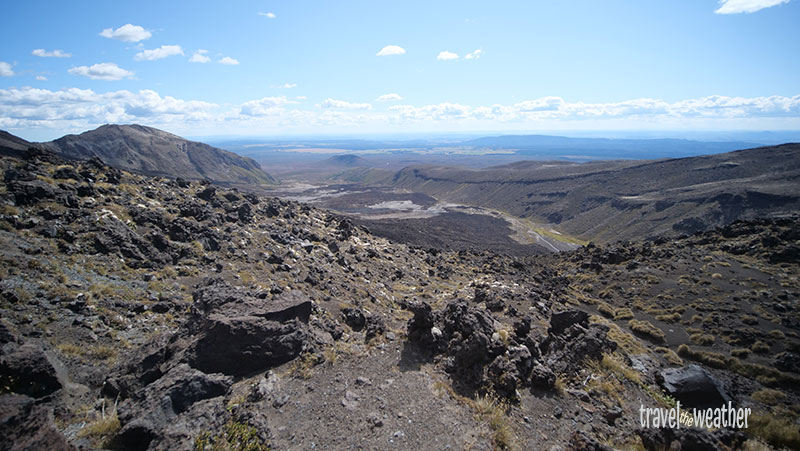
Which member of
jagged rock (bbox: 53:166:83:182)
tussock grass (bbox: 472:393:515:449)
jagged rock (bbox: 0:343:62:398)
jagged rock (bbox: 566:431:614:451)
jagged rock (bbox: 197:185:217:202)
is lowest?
jagged rock (bbox: 566:431:614:451)

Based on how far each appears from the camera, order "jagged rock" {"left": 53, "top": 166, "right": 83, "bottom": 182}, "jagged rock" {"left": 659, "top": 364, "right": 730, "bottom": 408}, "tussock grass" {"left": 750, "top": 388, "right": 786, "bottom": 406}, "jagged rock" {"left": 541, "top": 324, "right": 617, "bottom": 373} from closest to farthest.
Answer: "jagged rock" {"left": 659, "top": 364, "right": 730, "bottom": 408}
"jagged rock" {"left": 541, "top": 324, "right": 617, "bottom": 373}
"tussock grass" {"left": 750, "top": 388, "right": 786, "bottom": 406}
"jagged rock" {"left": 53, "top": 166, "right": 83, "bottom": 182}

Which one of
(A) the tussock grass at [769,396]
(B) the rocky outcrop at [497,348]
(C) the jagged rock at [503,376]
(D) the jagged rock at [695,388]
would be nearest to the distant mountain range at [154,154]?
(B) the rocky outcrop at [497,348]

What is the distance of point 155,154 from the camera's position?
140375 millimetres

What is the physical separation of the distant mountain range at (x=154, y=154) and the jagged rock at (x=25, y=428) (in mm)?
123921

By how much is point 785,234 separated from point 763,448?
39337mm

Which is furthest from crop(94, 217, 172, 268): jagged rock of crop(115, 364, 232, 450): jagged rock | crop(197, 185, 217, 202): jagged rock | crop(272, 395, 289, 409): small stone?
crop(197, 185, 217, 202): jagged rock

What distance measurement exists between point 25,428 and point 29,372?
9.09 feet

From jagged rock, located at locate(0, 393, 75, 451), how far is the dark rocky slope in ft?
0.07

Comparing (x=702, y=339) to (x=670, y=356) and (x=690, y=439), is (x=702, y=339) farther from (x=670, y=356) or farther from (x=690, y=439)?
(x=690, y=439)

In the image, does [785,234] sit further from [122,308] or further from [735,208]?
[122,308]

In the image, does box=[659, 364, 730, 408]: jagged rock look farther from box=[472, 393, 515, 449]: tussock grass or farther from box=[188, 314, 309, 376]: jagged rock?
box=[188, 314, 309, 376]: jagged rock

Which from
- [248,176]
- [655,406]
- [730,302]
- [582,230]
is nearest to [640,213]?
[582,230]

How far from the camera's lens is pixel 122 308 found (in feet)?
38.6

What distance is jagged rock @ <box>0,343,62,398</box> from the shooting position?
6.70 metres
